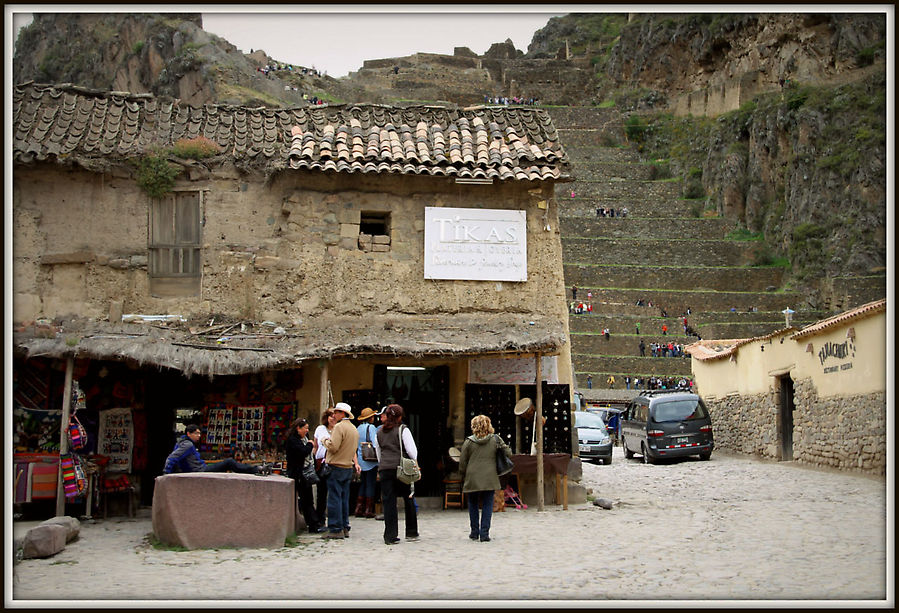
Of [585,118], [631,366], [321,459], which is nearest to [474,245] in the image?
[321,459]

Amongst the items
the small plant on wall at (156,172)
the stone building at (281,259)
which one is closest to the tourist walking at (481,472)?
the stone building at (281,259)

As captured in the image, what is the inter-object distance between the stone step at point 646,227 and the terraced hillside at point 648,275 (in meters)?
0.06

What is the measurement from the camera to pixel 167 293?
44.8ft

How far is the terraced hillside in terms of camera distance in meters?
45.3

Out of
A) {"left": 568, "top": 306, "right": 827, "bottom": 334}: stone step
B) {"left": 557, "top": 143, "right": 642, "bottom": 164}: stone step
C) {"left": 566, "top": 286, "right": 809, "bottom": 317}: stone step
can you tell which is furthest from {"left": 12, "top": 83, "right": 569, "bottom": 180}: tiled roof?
{"left": 557, "top": 143, "right": 642, "bottom": 164}: stone step

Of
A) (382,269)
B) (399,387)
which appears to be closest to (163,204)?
(382,269)

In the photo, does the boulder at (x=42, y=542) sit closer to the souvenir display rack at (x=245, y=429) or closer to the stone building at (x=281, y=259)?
the stone building at (x=281, y=259)

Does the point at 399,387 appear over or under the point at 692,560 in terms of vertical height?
over

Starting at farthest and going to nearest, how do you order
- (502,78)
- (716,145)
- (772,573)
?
(502,78)
(716,145)
(772,573)

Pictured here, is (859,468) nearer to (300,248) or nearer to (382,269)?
(382,269)

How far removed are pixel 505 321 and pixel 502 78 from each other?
73.3 metres

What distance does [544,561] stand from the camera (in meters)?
9.02

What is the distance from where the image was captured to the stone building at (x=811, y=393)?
1534 centimetres

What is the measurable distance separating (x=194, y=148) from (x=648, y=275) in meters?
40.1
